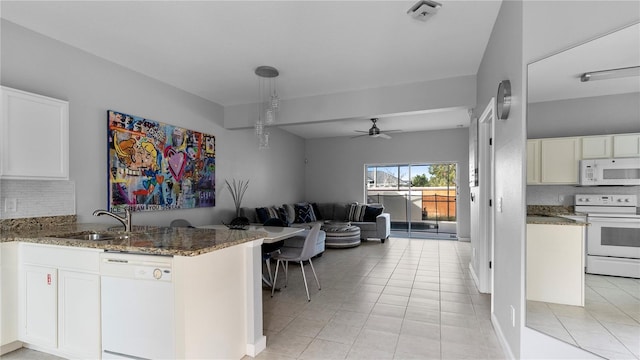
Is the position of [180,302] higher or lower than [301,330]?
higher

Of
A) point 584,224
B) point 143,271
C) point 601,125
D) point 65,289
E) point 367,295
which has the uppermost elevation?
point 601,125

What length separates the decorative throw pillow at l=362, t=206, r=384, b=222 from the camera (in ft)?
24.1

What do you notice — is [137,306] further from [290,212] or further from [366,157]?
[366,157]

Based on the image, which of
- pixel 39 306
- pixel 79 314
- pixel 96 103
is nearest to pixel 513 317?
pixel 79 314

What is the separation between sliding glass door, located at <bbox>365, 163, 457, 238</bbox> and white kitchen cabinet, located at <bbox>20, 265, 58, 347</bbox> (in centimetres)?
702

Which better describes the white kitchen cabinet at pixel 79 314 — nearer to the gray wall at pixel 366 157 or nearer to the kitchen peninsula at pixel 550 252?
the kitchen peninsula at pixel 550 252

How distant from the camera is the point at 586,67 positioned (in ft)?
5.43

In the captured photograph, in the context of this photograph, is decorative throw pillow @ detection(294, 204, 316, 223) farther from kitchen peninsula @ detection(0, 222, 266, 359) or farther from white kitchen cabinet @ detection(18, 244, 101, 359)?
white kitchen cabinet @ detection(18, 244, 101, 359)

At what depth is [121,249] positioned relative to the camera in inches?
74.2

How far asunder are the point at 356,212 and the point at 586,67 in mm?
6043

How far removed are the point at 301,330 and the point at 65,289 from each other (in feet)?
5.94

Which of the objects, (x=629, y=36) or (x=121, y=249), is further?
(x=121, y=249)

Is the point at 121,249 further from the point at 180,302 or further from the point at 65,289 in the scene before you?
the point at 65,289

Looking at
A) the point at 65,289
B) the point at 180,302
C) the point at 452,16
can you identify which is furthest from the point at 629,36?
the point at 65,289
